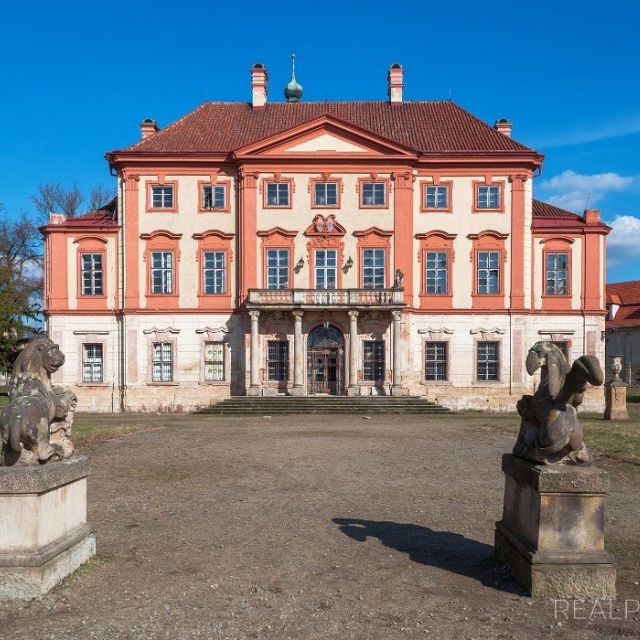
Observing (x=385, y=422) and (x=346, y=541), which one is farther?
(x=385, y=422)

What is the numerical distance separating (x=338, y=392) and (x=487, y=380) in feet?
22.8

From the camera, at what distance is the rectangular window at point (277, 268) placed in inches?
1124

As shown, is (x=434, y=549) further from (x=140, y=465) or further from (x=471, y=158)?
(x=471, y=158)

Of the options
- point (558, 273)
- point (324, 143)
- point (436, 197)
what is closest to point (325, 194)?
point (324, 143)

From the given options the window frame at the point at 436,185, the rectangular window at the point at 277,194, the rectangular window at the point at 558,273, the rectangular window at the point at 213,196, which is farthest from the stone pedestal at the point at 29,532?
the rectangular window at the point at 558,273

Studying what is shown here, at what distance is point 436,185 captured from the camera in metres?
28.9

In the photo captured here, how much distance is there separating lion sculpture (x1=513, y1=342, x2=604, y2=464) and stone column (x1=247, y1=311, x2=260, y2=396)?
2250 cm

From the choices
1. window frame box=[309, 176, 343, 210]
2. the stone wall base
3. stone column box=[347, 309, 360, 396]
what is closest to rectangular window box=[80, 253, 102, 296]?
window frame box=[309, 176, 343, 210]

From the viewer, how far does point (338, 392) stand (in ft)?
93.9

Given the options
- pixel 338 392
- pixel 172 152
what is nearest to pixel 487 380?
pixel 338 392

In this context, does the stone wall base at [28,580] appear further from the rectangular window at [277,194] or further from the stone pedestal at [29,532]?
the rectangular window at [277,194]

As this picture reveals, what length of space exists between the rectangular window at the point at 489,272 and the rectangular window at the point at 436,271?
5.24 ft

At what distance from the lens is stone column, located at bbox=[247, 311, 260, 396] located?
27516mm

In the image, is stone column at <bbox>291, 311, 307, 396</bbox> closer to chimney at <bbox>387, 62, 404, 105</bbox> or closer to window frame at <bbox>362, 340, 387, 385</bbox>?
window frame at <bbox>362, 340, 387, 385</bbox>
